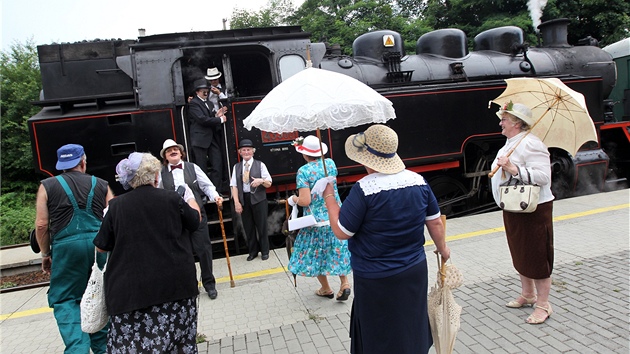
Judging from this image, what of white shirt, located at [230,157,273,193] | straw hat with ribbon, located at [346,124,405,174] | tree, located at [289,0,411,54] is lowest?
white shirt, located at [230,157,273,193]

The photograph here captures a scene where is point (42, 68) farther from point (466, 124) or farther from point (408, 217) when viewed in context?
point (466, 124)

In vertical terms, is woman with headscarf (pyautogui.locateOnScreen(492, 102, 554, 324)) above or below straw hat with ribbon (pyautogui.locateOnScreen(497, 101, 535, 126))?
below

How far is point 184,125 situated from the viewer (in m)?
5.50

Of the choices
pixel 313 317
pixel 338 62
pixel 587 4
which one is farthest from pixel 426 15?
pixel 313 317

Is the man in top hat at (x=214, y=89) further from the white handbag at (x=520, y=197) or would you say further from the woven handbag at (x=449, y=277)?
the woven handbag at (x=449, y=277)

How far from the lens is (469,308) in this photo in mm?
3717

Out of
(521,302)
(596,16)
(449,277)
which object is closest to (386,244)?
(449,277)

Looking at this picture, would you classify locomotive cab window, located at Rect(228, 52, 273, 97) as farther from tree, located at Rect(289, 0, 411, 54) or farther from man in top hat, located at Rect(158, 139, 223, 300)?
tree, located at Rect(289, 0, 411, 54)

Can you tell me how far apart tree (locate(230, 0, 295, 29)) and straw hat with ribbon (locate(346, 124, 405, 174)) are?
106ft

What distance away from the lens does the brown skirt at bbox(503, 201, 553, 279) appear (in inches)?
132

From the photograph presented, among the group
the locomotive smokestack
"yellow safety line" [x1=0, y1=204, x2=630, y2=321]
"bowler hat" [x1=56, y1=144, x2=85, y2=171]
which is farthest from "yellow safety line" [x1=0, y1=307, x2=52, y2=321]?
the locomotive smokestack

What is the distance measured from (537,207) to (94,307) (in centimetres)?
320

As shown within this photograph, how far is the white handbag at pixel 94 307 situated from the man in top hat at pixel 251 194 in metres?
2.39

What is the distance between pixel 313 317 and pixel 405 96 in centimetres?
373
